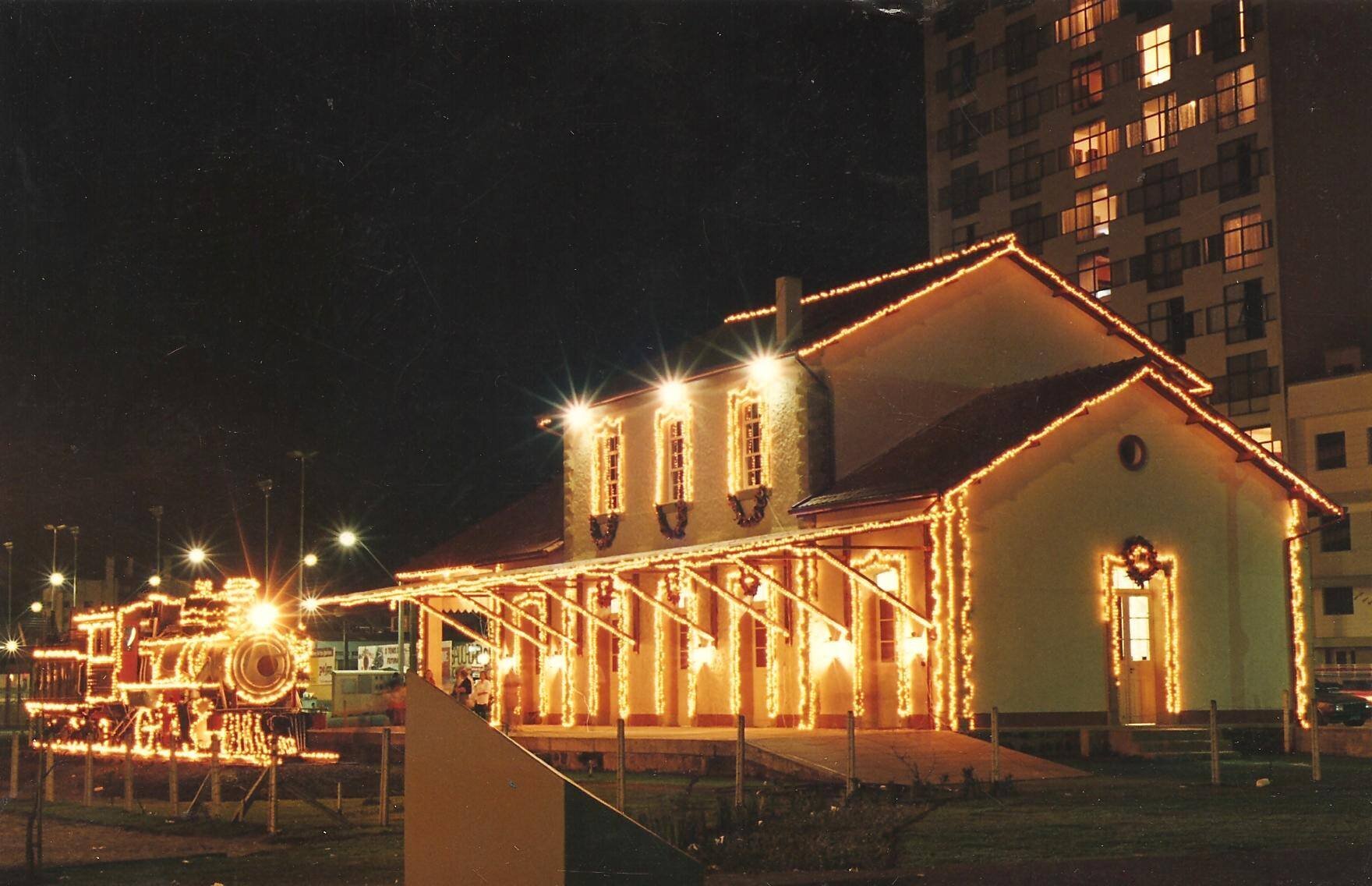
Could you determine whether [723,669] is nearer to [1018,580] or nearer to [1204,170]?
[1018,580]

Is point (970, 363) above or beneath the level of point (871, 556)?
above

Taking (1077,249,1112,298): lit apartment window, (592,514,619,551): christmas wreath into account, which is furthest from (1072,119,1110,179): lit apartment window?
(592,514,619,551): christmas wreath

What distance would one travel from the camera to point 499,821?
9148mm

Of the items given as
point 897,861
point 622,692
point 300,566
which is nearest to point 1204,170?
point 300,566

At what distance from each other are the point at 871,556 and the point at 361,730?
12.4 metres

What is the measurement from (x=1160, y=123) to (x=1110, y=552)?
45.2 metres

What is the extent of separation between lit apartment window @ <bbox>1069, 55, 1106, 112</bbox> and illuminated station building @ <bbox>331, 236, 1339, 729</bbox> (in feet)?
138

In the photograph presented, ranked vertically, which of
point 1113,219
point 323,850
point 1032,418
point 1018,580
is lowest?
point 323,850

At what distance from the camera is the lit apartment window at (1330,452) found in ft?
201

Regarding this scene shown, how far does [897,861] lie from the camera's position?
13.0m

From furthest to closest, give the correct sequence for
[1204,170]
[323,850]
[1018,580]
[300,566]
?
[1204,170]
[300,566]
[1018,580]
[323,850]

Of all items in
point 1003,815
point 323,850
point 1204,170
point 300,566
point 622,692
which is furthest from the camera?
point 1204,170

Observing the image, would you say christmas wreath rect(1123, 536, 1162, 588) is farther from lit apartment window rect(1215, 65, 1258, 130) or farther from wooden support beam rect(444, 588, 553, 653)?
lit apartment window rect(1215, 65, 1258, 130)

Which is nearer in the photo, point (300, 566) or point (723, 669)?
point (723, 669)
